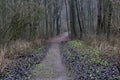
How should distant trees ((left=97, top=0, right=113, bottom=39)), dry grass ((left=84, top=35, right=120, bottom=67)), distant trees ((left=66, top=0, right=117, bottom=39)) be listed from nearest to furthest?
dry grass ((left=84, top=35, right=120, bottom=67)) < distant trees ((left=97, top=0, right=113, bottom=39)) < distant trees ((left=66, top=0, right=117, bottom=39))

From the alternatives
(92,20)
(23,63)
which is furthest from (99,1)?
(92,20)

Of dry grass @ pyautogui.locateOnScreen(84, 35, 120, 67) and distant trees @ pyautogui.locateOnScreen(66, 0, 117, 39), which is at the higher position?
distant trees @ pyautogui.locateOnScreen(66, 0, 117, 39)

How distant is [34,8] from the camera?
72.8 feet

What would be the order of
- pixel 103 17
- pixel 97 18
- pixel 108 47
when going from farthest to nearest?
pixel 103 17, pixel 97 18, pixel 108 47

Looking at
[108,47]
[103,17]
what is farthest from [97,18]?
[108,47]

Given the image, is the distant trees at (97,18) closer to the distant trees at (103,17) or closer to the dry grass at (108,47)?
the distant trees at (103,17)

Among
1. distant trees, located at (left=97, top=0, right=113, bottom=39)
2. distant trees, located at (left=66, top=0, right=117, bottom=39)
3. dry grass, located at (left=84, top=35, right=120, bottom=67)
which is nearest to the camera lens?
dry grass, located at (left=84, top=35, right=120, bottom=67)

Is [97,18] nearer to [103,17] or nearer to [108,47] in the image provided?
[103,17]

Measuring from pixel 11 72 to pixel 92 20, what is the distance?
115 feet

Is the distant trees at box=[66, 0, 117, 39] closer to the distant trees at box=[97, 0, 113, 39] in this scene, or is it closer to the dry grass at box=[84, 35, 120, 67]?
the distant trees at box=[97, 0, 113, 39]

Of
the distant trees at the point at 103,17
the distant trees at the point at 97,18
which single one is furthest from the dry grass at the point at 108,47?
the distant trees at the point at 103,17

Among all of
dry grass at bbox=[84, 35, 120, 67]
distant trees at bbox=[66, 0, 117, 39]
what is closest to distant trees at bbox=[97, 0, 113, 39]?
distant trees at bbox=[66, 0, 117, 39]

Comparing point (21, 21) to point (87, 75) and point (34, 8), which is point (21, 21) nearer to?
point (34, 8)

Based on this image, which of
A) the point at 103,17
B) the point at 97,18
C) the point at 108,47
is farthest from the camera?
the point at 103,17
